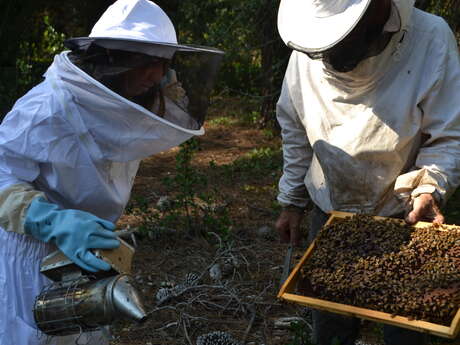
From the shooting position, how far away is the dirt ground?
3.99 metres

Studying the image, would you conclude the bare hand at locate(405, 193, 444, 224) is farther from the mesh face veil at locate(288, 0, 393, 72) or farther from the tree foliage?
the tree foliage

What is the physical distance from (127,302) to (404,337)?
4.43 feet

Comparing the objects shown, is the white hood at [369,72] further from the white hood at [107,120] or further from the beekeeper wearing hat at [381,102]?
the white hood at [107,120]

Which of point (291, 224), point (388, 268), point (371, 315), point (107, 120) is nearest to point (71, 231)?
point (107, 120)

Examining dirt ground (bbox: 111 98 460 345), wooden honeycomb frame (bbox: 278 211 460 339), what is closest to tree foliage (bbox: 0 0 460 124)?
dirt ground (bbox: 111 98 460 345)

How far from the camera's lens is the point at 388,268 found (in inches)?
95.5

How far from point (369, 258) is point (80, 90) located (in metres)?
1.27

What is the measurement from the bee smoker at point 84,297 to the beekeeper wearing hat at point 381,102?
1054 mm

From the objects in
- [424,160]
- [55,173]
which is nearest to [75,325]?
[55,173]

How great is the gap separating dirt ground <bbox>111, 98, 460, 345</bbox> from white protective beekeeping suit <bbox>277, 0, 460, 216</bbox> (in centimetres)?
90

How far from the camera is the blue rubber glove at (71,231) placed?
2203mm

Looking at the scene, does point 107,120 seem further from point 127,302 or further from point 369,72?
point 369,72

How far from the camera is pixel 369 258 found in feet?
8.16

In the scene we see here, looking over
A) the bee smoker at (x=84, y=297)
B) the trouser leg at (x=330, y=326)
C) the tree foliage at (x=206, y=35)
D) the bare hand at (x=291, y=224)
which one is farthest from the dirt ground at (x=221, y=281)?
the tree foliage at (x=206, y=35)
